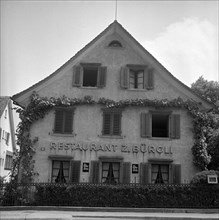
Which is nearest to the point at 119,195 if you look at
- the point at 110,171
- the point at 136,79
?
the point at 110,171

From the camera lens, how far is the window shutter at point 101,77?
19.9m

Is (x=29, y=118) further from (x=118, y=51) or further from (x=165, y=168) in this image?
(x=165, y=168)

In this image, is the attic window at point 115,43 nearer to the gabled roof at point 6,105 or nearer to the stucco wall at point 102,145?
the stucco wall at point 102,145

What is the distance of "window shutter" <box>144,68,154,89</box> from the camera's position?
20.0 m

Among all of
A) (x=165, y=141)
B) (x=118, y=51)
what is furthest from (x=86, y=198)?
(x=118, y=51)

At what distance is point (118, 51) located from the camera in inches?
820

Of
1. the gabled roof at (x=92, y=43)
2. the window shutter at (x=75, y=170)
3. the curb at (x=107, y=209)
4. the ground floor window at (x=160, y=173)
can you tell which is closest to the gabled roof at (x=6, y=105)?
the gabled roof at (x=92, y=43)

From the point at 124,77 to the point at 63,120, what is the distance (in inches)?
198

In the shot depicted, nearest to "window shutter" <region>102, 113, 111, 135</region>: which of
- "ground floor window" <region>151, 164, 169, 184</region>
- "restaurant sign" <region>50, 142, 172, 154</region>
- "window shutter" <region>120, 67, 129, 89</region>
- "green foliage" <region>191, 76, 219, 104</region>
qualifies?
"restaurant sign" <region>50, 142, 172, 154</region>

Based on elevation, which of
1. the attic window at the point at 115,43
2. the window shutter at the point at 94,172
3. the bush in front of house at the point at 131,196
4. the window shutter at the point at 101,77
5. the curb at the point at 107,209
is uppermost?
the attic window at the point at 115,43

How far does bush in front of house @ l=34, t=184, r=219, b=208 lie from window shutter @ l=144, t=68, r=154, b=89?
7.12m

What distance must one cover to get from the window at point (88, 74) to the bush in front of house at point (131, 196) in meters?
7.28

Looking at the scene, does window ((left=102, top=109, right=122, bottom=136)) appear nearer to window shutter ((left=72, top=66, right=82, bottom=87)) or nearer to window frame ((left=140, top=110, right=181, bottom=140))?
window frame ((left=140, top=110, right=181, bottom=140))

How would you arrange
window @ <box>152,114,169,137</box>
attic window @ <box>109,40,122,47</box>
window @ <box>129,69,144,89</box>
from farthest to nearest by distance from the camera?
1. attic window @ <box>109,40,122,47</box>
2. window @ <box>129,69,144,89</box>
3. window @ <box>152,114,169,137</box>
